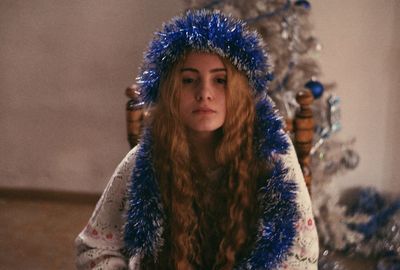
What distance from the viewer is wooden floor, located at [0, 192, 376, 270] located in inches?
77.6

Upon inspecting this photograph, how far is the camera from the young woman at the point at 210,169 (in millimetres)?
887

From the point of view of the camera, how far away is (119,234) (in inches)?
39.4

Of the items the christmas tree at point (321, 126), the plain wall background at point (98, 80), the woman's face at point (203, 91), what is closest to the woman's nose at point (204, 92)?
the woman's face at point (203, 91)

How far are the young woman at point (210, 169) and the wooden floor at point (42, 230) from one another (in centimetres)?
111

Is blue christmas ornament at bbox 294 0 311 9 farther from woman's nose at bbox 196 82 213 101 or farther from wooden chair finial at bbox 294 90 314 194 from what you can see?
woman's nose at bbox 196 82 213 101

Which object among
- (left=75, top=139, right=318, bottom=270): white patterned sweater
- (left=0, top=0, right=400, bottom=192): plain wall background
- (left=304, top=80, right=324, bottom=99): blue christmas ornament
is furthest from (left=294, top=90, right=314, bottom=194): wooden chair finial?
(left=0, top=0, right=400, bottom=192): plain wall background

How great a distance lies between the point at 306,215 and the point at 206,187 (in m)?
0.21

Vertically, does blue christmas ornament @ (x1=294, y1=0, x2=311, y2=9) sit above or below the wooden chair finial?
above

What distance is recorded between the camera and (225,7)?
5.72ft

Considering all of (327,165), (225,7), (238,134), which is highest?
(225,7)

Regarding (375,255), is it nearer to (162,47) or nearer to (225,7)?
(225,7)

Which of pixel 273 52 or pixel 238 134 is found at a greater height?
pixel 273 52

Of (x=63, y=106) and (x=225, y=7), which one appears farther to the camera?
(x=63, y=106)

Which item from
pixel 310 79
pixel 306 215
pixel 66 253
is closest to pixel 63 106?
pixel 66 253
